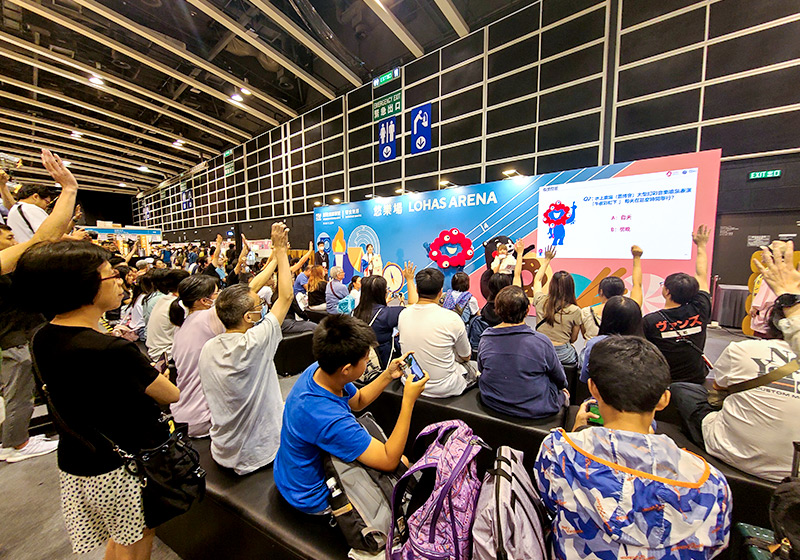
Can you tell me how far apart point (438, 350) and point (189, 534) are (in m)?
1.80

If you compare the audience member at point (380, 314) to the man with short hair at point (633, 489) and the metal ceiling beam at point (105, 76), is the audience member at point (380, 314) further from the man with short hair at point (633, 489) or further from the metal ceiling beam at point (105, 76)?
the metal ceiling beam at point (105, 76)

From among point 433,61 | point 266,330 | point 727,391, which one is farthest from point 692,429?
point 433,61

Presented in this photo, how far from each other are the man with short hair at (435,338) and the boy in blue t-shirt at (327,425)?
0.89 metres

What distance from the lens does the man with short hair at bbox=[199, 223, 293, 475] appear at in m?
1.50

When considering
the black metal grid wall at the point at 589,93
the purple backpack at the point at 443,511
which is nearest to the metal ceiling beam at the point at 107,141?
the black metal grid wall at the point at 589,93

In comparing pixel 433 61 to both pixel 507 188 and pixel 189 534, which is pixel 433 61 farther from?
pixel 189 534

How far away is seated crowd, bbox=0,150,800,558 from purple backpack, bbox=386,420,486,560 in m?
0.20

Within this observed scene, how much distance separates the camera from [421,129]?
21.9ft

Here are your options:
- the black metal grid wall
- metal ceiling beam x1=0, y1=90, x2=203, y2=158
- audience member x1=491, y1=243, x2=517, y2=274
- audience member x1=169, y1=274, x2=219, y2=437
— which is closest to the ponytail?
audience member x1=169, y1=274, x2=219, y2=437

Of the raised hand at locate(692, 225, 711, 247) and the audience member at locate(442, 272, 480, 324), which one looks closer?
the raised hand at locate(692, 225, 711, 247)

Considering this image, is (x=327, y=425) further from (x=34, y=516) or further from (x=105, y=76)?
(x=105, y=76)

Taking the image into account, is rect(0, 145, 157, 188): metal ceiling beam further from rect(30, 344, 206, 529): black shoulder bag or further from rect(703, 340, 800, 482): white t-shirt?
rect(703, 340, 800, 482): white t-shirt

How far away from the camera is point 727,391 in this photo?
146 centimetres

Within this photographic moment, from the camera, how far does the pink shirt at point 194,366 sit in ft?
6.32
